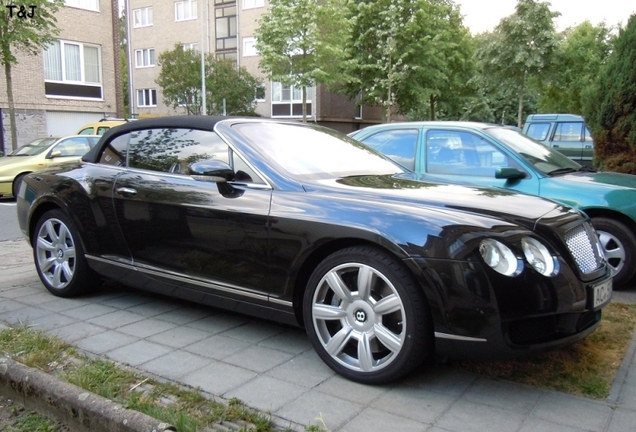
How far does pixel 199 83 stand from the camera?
32.8 metres

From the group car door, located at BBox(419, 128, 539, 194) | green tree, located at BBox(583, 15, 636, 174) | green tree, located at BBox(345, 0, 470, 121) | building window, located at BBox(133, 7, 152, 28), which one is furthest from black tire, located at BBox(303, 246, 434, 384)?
building window, located at BBox(133, 7, 152, 28)

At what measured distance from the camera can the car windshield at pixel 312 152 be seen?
3.80 meters

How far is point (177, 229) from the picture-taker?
388 cm

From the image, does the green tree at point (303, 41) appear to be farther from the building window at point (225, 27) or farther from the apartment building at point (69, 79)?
the building window at point (225, 27)

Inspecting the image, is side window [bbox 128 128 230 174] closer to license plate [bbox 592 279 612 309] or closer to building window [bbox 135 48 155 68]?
license plate [bbox 592 279 612 309]

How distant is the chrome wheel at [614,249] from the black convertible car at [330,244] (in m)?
2.15

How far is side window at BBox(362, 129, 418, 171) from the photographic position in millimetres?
6217

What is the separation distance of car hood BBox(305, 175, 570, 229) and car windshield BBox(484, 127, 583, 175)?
2220 mm

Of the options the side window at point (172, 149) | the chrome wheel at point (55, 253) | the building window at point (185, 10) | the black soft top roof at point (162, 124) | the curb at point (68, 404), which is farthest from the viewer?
the building window at point (185, 10)

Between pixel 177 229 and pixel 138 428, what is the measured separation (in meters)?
1.60

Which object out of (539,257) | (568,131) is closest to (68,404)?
(539,257)

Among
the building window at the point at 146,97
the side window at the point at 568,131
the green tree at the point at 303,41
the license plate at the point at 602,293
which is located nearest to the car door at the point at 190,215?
the license plate at the point at 602,293

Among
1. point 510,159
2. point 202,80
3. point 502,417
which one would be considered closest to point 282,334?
point 502,417

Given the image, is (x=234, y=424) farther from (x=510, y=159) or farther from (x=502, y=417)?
(x=510, y=159)
